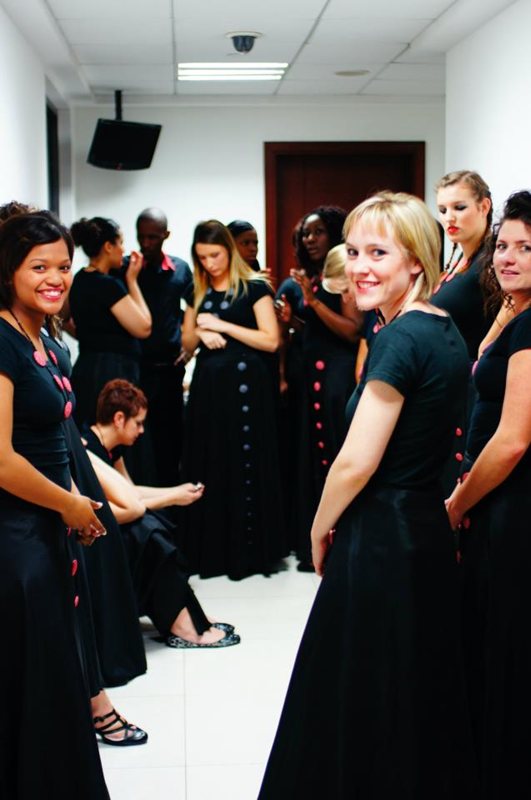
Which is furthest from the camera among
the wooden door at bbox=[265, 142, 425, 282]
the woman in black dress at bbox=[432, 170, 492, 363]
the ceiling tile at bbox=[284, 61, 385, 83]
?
the wooden door at bbox=[265, 142, 425, 282]

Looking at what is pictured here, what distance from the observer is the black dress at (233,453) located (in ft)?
15.2

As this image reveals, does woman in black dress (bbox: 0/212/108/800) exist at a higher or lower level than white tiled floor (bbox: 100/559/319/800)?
higher

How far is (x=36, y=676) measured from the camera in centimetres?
209

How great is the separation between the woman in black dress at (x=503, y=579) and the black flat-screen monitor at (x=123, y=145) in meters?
5.06

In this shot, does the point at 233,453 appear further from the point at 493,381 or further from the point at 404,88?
the point at 404,88

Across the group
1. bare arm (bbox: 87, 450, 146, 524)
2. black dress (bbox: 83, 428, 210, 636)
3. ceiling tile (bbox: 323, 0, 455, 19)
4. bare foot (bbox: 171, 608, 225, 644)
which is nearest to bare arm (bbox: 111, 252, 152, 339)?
black dress (bbox: 83, 428, 210, 636)

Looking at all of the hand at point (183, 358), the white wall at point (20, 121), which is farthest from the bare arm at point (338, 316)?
the white wall at point (20, 121)

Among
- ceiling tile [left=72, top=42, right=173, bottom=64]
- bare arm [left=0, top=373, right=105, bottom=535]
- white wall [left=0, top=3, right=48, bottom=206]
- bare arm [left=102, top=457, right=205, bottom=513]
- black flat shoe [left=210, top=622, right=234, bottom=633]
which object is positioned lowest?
black flat shoe [left=210, top=622, right=234, bottom=633]

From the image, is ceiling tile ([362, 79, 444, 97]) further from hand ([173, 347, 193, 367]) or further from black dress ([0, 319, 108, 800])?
black dress ([0, 319, 108, 800])

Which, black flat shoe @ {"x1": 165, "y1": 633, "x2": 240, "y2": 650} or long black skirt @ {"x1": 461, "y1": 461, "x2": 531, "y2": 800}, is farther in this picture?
black flat shoe @ {"x1": 165, "y1": 633, "x2": 240, "y2": 650}

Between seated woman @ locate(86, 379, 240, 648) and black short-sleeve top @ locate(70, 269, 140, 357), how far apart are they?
0.89 meters

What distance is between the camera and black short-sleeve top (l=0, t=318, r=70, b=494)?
6.88 feet

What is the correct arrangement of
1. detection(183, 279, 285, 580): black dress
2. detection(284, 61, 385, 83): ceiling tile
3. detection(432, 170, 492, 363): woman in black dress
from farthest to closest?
detection(284, 61, 385, 83): ceiling tile < detection(183, 279, 285, 580): black dress < detection(432, 170, 492, 363): woman in black dress

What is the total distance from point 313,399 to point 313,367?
15 centimetres
